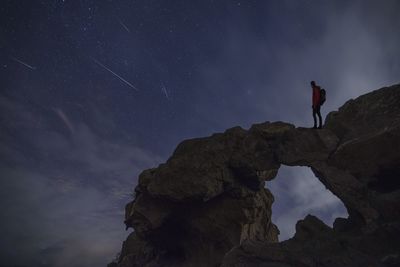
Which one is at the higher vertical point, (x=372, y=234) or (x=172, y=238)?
(x=172, y=238)

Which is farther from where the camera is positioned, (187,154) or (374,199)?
(187,154)

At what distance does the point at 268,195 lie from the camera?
4281 centimetres

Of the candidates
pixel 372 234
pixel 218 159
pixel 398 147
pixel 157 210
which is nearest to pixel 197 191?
pixel 218 159

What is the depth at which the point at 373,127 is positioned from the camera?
24172 mm

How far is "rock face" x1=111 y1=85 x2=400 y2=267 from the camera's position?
23.0 m

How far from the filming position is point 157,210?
37.8 meters

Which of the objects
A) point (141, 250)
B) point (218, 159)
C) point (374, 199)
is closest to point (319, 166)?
point (374, 199)

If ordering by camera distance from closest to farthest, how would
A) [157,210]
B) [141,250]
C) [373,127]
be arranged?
1. [373,127]
2. [157,210]
3. [141,250]

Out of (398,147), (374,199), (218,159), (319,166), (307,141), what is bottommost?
(374,199)

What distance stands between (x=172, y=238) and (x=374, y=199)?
27.0m

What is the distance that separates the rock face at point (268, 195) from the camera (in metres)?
23.0

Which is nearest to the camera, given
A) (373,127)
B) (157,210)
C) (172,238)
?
(373,127)

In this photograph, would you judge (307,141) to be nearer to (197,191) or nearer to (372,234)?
(372,234)

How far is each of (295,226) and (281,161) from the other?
6906 millimetres
